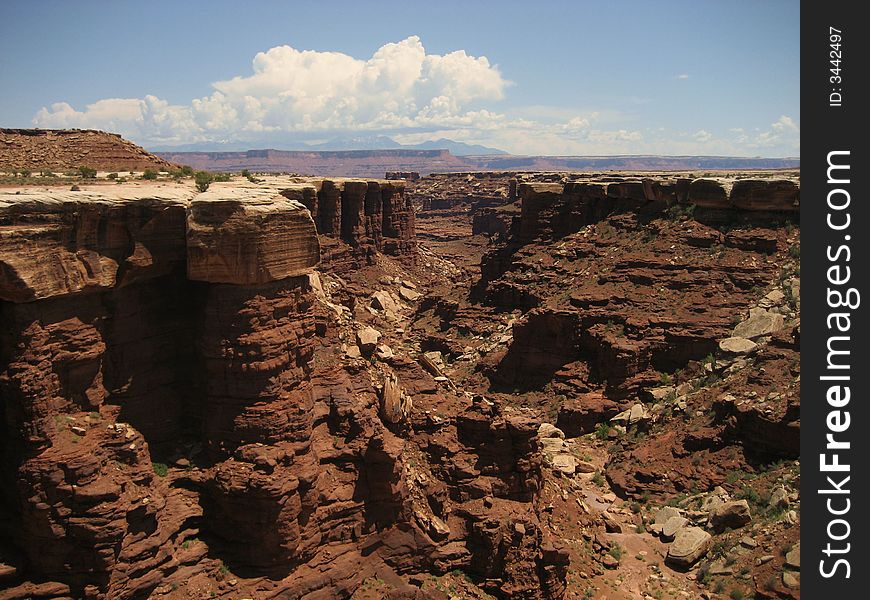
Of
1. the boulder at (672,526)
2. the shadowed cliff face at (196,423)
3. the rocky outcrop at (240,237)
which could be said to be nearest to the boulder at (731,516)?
the boulder at (672,526)

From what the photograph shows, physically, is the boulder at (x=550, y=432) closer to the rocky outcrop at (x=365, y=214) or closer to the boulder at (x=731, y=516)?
the boulder at (x=731, y=516)

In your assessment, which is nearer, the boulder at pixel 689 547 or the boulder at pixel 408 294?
the boulder at pixel 689 547

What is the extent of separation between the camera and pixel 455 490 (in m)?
18.2

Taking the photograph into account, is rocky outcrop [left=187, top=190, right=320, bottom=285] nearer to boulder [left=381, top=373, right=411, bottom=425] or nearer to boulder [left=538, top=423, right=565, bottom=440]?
boulder [left=381, top=373, right=411, bottom=425]

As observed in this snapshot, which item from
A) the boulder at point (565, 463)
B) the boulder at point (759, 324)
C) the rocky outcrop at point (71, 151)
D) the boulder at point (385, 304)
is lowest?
the boulder at point (565, 463)

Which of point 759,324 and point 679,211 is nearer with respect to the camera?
point 759,324

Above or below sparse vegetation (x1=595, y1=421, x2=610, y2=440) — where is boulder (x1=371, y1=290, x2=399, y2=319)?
above

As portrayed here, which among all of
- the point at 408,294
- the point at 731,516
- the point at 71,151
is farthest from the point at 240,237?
the point at 408,294

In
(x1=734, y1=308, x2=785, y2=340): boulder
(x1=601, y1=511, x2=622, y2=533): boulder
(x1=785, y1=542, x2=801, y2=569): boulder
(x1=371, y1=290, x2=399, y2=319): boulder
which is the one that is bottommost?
(x1=601, y1=511, x2=622, y2=533): boulder

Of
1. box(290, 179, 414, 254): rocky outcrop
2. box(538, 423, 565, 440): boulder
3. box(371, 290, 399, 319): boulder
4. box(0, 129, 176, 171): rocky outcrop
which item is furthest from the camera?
box(290, 179, 414, 254): rocky outcrop

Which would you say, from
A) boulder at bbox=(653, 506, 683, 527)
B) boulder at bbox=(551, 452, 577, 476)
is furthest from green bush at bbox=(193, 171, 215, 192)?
boulder at bbox=(653, 506, 683, 527)

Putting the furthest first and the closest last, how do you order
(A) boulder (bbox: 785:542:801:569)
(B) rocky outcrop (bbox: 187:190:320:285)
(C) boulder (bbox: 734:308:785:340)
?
(C) boulder (bbox: 734:308:785:340) < (A) boulder (bbox: 785:542:801:569) < (B) rocky outcrop (bbox: 187:190:320:285)

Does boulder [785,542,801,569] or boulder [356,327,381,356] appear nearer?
boulder [785,542,801,569]

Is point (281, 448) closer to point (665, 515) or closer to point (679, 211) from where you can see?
point (665, 515)
